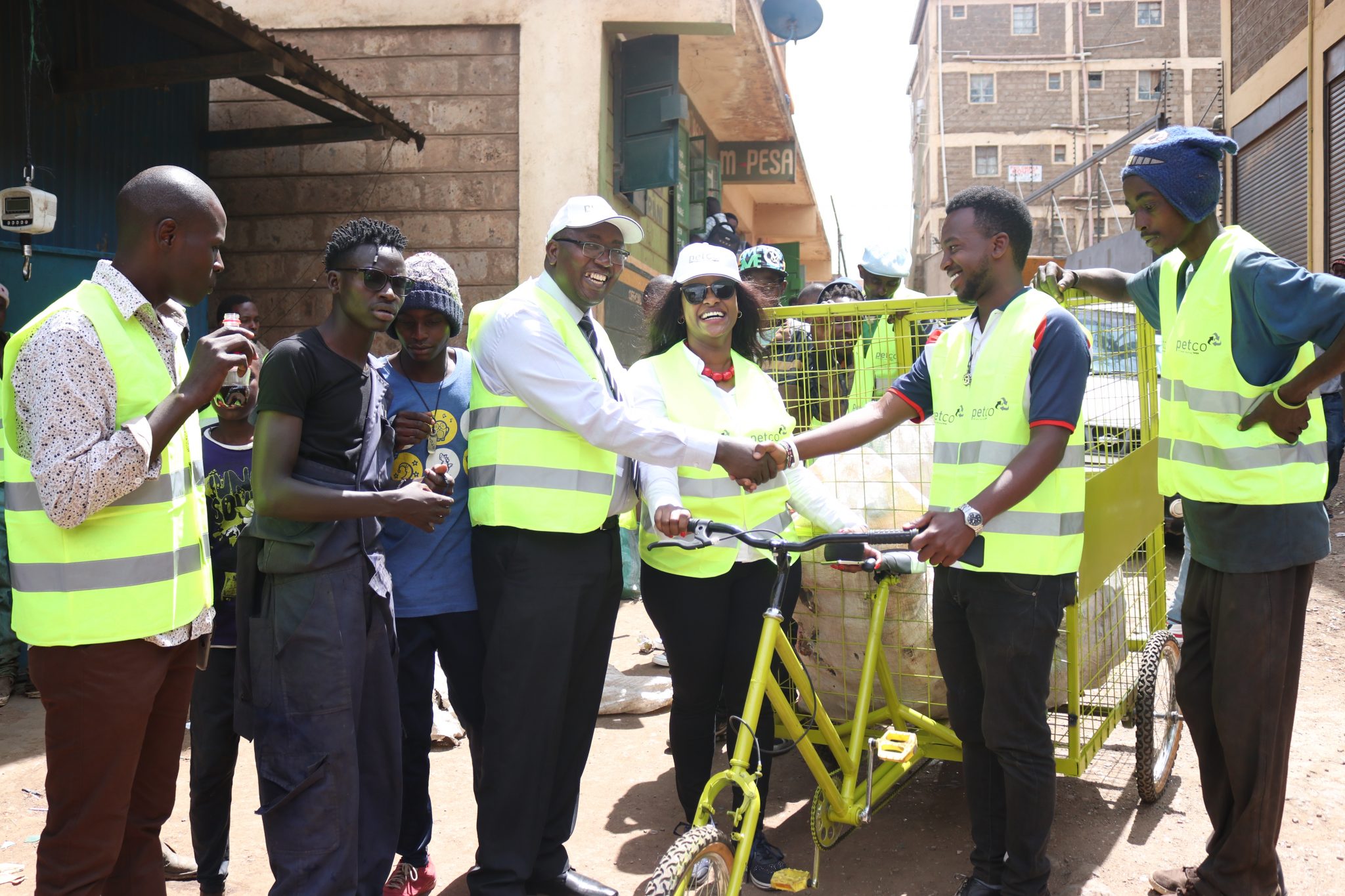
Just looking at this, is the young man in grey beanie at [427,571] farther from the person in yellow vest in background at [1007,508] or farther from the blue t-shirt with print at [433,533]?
the person in yellow vest in background at [1007,508]

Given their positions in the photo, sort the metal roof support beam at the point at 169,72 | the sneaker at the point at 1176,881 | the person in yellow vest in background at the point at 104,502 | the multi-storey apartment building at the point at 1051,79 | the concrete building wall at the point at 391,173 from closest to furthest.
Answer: the person in yellow vest in background at the point at 104,502 → the sneaker at the point at 1176,881 → the metal roof support beam at the point at 169,72 → the concrete building wall at the point at 391,173 → the multi-storey apartment building at the point at 1051,79

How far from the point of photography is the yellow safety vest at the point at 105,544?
91.1 inches

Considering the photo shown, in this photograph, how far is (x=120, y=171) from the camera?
7.13 metres

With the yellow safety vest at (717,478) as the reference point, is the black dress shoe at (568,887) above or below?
below

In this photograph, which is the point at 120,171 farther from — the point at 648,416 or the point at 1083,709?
the point at 1083,709

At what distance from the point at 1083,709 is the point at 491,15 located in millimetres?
6926

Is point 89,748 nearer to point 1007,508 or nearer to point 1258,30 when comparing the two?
point 1007,508

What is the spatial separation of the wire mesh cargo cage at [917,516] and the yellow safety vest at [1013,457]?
0.51 metres

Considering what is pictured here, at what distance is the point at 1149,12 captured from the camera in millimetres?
46406

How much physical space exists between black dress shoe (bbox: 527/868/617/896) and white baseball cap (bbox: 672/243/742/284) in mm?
2024

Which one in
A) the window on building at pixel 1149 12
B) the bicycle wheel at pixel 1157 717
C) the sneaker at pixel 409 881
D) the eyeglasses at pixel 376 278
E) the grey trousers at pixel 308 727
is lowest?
the sneaker at pixel 409 881

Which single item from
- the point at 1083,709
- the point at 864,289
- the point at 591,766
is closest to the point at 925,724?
the point at 1083,709

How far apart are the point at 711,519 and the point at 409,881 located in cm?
158

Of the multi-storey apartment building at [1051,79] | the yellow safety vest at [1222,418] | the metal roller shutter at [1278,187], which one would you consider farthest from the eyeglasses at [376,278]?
the multi-storey apartment building at [1051,79]
